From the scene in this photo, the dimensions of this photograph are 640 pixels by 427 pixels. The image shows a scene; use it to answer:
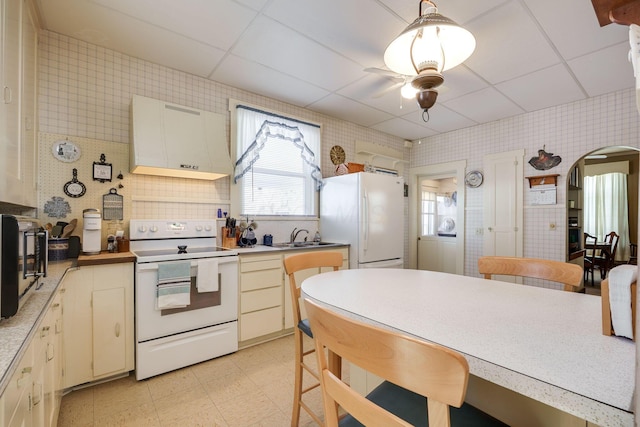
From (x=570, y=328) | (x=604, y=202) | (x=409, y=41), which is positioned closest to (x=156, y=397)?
(x=570, y=328)

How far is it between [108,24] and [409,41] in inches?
89.0

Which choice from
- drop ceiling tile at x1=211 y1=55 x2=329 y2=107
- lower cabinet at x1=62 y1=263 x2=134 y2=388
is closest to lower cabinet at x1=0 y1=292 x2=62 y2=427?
lower cabinet at x1=62 y1=263 x2=134 y2=388

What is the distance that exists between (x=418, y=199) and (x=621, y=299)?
4671mm

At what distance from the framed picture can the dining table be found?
2214 millimetres

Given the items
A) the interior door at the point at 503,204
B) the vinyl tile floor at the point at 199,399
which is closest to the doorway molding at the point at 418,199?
the interior door at the point at 503,204

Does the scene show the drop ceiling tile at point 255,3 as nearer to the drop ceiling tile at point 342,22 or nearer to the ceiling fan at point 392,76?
the drop ceiling tile at point 342,22

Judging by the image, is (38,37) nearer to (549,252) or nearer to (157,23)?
(157,23)

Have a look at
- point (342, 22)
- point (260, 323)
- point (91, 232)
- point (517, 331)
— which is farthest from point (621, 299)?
point (91, 232)

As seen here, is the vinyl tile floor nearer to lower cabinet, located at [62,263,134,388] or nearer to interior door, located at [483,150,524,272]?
lower cabinet, located at [62,263,134,388]

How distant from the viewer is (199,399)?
1.98 metres

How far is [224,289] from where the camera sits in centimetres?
256

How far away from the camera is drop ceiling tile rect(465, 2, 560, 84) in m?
2.10

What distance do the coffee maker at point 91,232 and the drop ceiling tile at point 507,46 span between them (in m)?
3.30

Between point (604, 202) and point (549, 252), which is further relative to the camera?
point (604, 202)
